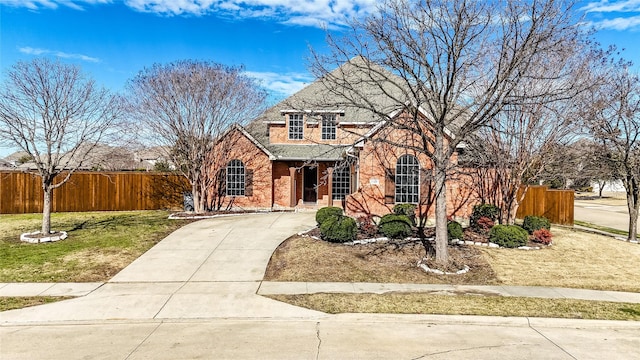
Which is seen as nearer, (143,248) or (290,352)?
(290,352)

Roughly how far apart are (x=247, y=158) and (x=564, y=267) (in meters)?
15.2

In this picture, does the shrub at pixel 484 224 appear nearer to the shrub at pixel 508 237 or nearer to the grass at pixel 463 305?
the shrub at pixel 508 237

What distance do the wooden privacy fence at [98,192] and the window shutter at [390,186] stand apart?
11499mm

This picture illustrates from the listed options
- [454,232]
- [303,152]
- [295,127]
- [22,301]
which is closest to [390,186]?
[454,232]

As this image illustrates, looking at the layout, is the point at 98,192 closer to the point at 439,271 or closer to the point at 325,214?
the point at 325,214

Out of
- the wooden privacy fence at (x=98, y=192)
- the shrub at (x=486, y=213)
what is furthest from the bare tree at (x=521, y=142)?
the wooden privacy fence at (x=98, y=192)

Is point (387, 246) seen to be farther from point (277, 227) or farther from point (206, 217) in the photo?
point (206, 217)

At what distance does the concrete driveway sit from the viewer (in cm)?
619

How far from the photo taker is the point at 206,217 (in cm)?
1903

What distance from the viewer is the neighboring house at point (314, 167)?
18.1 m

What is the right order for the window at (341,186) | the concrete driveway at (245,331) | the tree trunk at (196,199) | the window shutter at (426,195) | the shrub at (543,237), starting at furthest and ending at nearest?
the window at (341,186) → the tree trunk at (196,199) → the window shutter at (426,195) → the shrub at (543,237) → the concrete driveway at (245,331)

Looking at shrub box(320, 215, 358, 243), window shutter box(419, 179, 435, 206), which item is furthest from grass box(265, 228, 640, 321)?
window shutter box(419, 179, 435, 206)

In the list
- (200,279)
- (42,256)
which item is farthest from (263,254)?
(42,256)

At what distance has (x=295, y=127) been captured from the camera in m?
23.5
